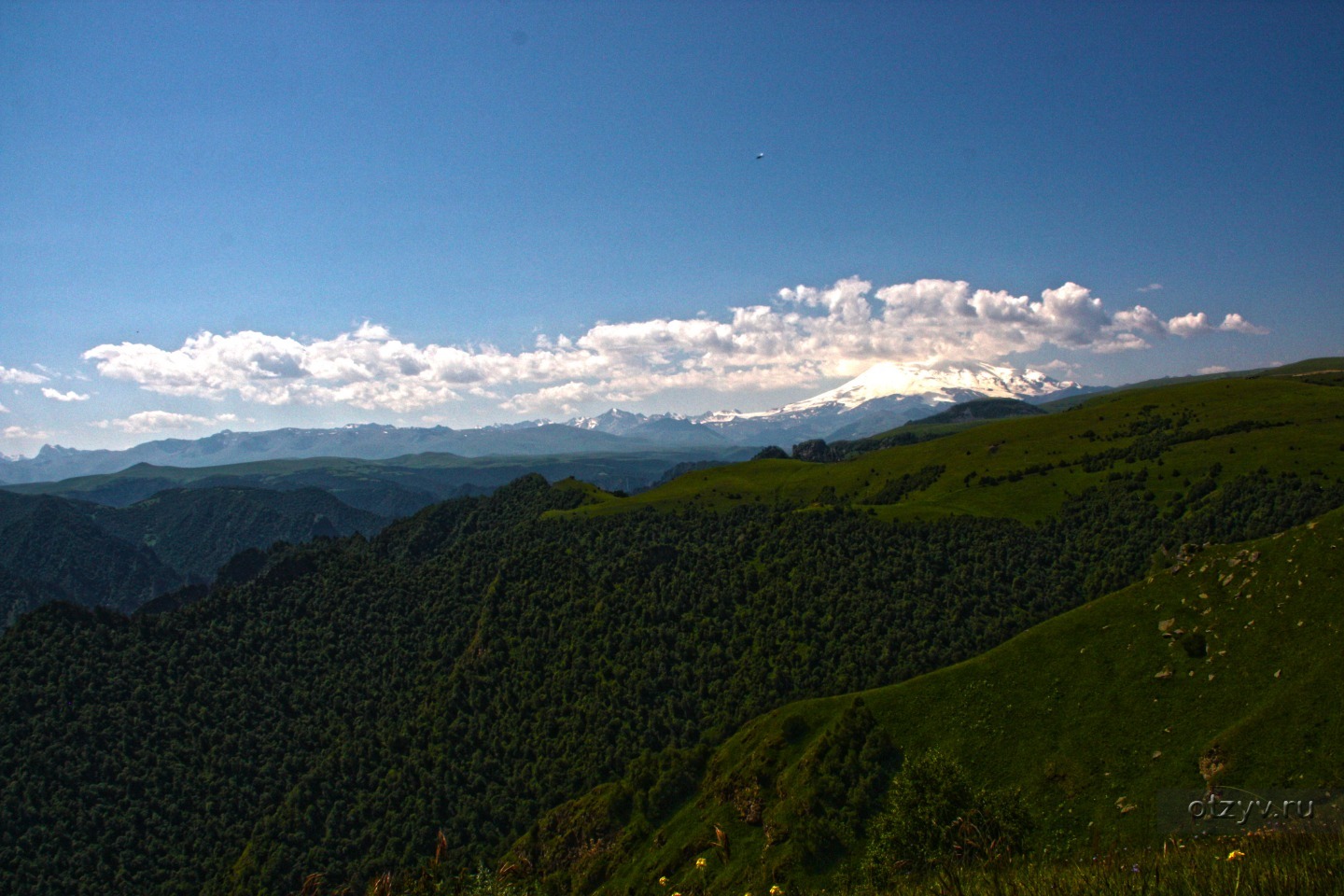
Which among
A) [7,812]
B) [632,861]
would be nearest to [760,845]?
[632,861]

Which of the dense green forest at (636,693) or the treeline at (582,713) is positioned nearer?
the dense green forest at (636,693)

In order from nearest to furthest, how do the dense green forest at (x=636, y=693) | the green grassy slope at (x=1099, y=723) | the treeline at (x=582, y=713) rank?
the green grassy slope at (x=1099, y=723), the dense green forest at (x=636, y=693), the treeline at (x=582, y=713)

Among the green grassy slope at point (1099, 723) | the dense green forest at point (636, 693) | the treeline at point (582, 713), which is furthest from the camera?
the treeline at point (582, 713)

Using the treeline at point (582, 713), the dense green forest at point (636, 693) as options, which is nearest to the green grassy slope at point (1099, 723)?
the dense green forest at point (636, 693)

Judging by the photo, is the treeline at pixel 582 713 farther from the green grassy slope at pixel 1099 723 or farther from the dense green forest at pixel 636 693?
the green grassy slope at pixel 1099 723

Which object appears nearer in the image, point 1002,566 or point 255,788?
point 1002,566

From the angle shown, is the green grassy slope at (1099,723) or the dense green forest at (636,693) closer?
the green grassy slope at (1099,723)

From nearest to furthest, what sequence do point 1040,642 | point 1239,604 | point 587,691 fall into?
point 1239,604 → point 1040,642 → point 587,691

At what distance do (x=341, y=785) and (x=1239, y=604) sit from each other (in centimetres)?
20405

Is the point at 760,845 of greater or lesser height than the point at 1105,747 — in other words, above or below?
below

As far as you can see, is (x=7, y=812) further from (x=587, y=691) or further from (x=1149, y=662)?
(x=1149, y=662)

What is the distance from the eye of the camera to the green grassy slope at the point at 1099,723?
233 ft

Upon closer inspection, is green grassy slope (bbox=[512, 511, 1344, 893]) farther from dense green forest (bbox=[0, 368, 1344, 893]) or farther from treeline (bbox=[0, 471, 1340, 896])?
treeline (bbox=[0, 471, 1340, 896])

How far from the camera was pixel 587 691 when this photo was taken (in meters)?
182
